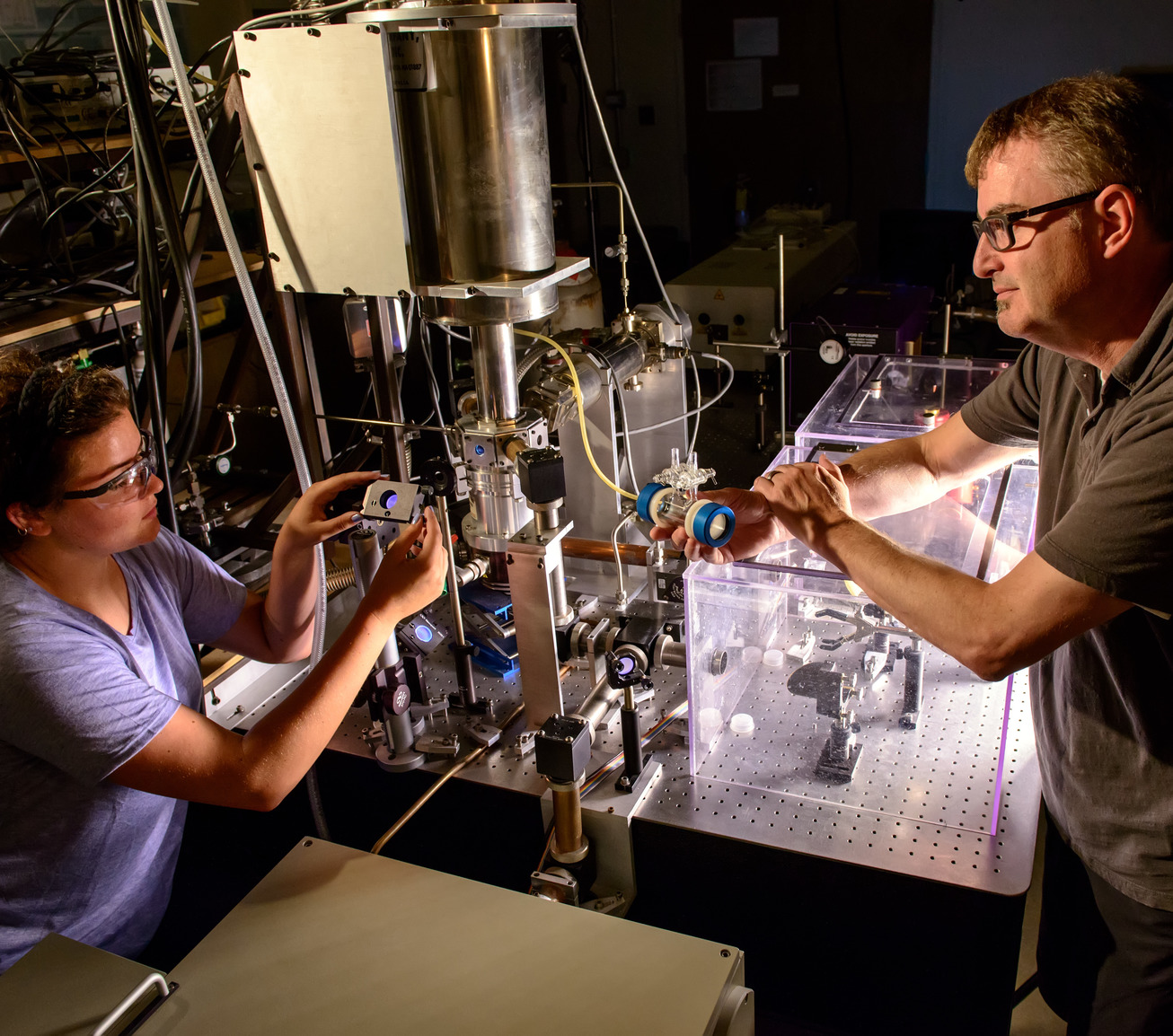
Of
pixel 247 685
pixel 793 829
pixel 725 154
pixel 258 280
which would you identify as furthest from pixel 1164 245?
pixel 725 154

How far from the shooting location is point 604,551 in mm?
1843

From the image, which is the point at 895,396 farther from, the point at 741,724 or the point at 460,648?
the point at 460,648

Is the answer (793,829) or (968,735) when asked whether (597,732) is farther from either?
(968,735)

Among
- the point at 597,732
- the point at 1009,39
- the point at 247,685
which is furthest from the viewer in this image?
the point at 1009,39

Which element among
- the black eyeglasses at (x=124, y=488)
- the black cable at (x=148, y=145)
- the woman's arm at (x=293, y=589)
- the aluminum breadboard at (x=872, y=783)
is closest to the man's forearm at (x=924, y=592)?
the aluminum breadboard at (x=872, y=783)

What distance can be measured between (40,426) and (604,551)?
40.1 inches

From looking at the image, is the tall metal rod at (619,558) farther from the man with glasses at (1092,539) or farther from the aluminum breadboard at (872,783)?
the man with glasses at (1092,539)

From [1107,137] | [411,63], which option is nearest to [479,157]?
[411,63]

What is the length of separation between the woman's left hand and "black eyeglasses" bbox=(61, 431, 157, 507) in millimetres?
223

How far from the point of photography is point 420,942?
2.75ft

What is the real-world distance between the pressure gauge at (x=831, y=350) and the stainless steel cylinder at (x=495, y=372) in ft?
4.87

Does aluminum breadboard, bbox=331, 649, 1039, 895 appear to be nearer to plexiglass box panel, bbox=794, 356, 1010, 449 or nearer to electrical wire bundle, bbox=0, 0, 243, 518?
plexiglass box panel, bbox=794, 356, 1010, 449

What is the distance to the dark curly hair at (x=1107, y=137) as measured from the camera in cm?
96

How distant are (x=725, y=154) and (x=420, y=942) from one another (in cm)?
380
